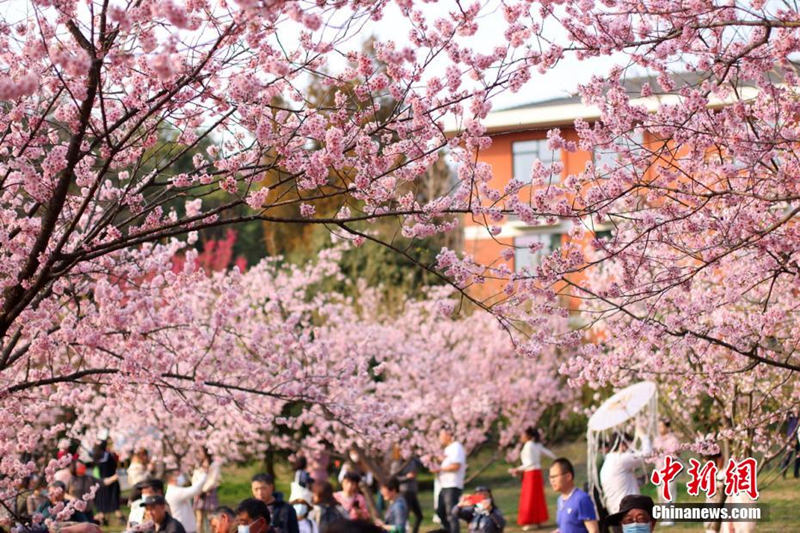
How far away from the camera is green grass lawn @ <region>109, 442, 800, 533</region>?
15.1 meters

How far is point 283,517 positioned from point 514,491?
15.8 m

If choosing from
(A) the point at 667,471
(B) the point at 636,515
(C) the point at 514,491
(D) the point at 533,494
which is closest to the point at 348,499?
(A) the point at 667,471

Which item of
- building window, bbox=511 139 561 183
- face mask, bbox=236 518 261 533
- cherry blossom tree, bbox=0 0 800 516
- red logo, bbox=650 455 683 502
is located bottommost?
face mask, bbox=236 518 261 533

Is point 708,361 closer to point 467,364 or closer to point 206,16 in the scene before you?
point 206,16

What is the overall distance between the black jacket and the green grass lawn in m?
4.32

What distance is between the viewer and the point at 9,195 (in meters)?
8.24

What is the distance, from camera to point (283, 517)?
890 cm

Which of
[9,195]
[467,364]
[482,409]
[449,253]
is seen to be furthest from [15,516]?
[467,364]

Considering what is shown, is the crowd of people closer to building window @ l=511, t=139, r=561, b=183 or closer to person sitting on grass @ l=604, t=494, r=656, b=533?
person sitting on grass @ l=604, t=494, r=656, b=533

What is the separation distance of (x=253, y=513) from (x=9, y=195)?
3.19 meters

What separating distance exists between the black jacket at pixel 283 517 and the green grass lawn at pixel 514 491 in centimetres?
432

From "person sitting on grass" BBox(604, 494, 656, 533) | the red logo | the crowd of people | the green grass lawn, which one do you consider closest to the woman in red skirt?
the crowd of people

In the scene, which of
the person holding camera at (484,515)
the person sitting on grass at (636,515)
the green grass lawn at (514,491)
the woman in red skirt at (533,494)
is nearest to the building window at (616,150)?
the person sitting on grass at (636,515)

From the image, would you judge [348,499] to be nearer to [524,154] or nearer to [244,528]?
[244,528]
